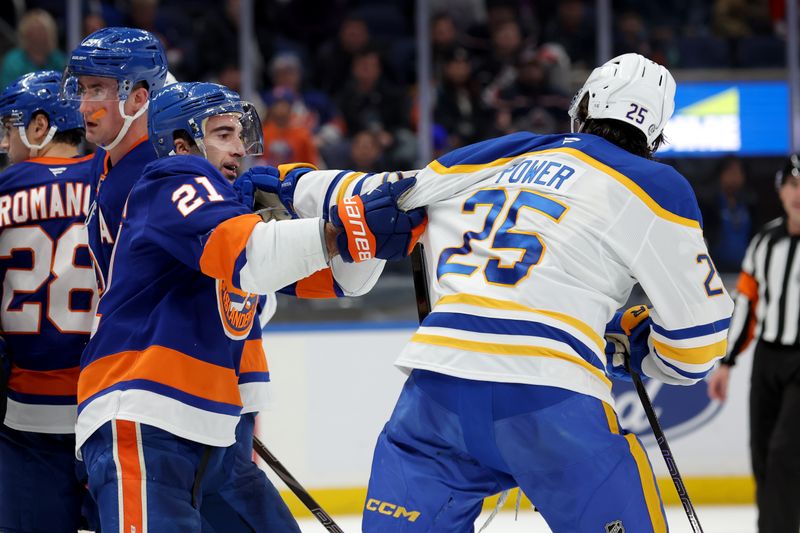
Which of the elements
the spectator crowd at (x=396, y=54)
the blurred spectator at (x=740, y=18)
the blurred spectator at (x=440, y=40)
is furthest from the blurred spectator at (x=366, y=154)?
the blurred spectator at (x=740, y=18)

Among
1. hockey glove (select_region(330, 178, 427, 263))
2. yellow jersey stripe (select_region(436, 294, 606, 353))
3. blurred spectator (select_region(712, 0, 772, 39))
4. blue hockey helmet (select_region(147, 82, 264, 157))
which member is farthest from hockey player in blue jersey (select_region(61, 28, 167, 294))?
blurred spectator (select_region(712, 0, 772, 39))

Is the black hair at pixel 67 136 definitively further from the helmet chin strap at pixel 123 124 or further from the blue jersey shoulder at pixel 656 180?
the blue jersey shoulder at pixel 656 180

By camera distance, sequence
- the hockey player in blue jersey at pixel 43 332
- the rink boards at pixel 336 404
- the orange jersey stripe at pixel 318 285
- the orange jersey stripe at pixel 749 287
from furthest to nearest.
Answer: the rink boards at pixel 336 404 → the orange jersey stripe at pixel 749 287 → the hockey player in blue jersey at pixel 43 332 → the orange jersey stripe at pixel 318 285

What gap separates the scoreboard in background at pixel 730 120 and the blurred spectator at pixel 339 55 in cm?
176

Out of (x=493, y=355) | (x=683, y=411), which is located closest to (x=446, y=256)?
(x=493, y=355)

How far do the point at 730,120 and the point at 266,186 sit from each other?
176 inches

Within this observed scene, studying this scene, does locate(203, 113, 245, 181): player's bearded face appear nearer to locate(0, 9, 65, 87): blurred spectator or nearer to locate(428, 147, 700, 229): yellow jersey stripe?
locate(428, 147, 700, 229): yellow jersey stripe

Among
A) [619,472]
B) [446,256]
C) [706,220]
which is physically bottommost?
[706,220]

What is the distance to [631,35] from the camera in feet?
21.2

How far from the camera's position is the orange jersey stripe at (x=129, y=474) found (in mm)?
2096

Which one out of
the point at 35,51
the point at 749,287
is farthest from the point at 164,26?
the point at 749,287

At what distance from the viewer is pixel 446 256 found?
7.26 feet

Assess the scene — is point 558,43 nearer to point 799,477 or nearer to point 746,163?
point 746,163

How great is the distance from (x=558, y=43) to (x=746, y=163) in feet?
4.03
